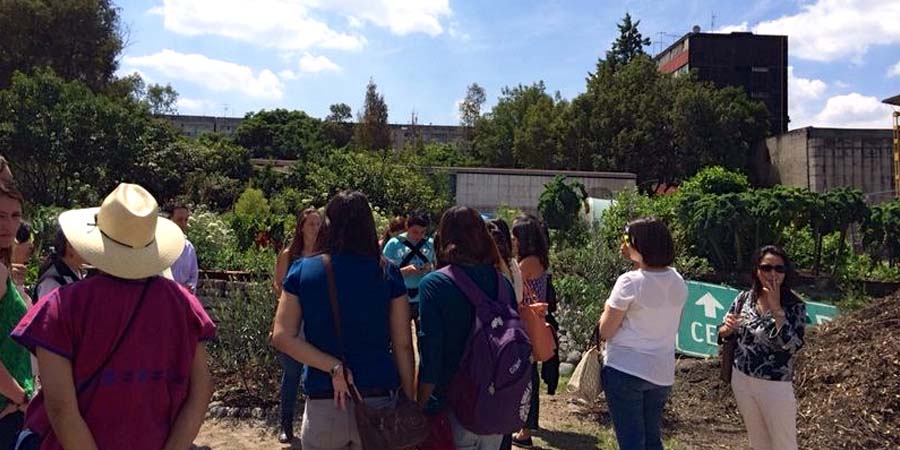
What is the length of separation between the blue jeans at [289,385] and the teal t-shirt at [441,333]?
6.92 ft

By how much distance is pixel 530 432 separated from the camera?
539cm

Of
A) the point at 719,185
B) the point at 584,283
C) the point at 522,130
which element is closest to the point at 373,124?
the point at 522,130

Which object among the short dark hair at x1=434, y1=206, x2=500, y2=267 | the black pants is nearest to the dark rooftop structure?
the short dark hair at x1=434, y1=206, x2=500, y2=267

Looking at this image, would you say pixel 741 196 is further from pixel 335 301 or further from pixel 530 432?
pixel 335 301

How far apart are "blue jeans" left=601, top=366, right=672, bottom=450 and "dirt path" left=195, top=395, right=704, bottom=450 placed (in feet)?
5.01

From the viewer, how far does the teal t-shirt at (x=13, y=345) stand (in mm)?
2559

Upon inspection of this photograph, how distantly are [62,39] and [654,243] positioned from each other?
26751 mm

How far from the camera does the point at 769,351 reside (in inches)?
155

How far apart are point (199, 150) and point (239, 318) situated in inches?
A: 887

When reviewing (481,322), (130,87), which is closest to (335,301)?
(481,322)

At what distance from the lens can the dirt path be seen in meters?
5.08

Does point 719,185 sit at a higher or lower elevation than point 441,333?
higher

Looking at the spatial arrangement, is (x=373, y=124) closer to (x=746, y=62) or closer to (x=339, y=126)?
(x=339, y=126)

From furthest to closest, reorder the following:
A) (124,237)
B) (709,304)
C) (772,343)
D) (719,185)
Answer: (719,185), (709,304), (772,343), (124,237)
